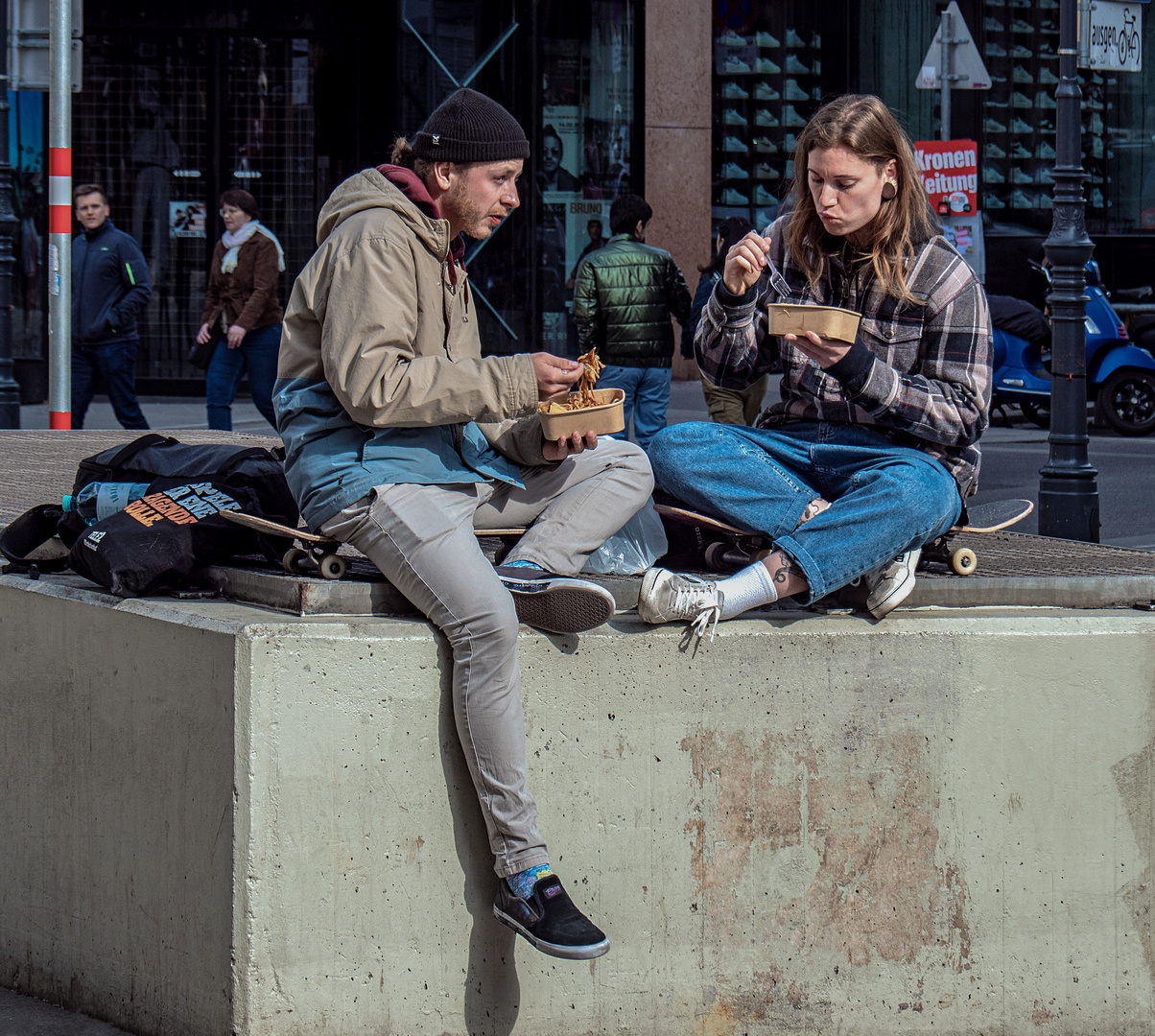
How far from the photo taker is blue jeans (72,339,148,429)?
10.1 m

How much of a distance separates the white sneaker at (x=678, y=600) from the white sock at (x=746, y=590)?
0.07ft

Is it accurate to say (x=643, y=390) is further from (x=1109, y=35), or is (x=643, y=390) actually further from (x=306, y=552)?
(x=306, y=552)

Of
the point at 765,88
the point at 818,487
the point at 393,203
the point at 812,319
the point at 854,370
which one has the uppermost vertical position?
the point at 765,88

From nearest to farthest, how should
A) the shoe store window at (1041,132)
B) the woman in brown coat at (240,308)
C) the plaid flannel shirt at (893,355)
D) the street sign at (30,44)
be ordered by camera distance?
the plaid flannel shirt at (893,355) < the street sign at (30,44) < the woman in brown coat at (240,308) < the shoe store window at (1041,132)

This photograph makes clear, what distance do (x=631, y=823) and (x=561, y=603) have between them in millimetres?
500

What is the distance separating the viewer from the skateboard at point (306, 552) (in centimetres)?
333

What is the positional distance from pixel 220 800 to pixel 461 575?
646mm

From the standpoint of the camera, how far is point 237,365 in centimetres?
1018

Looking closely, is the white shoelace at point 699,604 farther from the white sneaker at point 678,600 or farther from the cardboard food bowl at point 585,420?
the cardboard food bowl at point 585,420

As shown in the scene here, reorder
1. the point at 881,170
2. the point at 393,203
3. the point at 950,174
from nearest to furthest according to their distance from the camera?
the point at 393,203 → the point at 881,170 → the point at 950,174

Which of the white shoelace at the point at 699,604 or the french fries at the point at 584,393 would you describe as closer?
the white shoelace at the point at 699,604

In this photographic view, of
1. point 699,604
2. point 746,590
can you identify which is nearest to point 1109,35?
point 746,590

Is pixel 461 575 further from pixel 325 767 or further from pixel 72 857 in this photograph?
pixel 72 857

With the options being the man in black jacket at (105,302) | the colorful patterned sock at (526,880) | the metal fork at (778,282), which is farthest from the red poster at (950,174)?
the colorful patterned sock at (526,880)
